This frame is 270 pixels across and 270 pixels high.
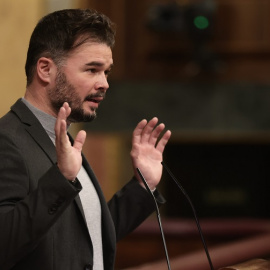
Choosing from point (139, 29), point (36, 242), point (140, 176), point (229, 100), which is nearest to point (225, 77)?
point (229, 100)

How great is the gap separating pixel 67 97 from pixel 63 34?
116 millimetres

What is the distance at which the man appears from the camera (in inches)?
48.6

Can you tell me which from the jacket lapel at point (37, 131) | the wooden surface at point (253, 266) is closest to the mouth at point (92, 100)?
the jacket lapel at point (37, 131)

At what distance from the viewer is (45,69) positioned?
142cm

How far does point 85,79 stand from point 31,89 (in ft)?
0.35

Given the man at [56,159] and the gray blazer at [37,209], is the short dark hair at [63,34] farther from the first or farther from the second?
the gray blazer at [37,209]

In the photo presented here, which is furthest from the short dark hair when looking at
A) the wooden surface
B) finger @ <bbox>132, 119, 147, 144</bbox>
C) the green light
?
the green light

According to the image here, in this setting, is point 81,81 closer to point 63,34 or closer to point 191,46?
point 63,34

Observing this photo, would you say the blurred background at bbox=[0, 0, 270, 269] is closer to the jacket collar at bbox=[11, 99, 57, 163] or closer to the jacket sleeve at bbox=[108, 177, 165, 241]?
the jacket sleeve at bbox=[108, 177, 165, 241]

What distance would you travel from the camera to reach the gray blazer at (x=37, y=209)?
1.23m

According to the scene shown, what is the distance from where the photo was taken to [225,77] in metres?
5.23

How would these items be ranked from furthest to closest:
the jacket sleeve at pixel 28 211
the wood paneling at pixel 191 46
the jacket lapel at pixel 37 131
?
the wood paneling at pixel 191 46 → the jacket lapel at pixel 37 131 → the jacket sleeve at pixel 28 211

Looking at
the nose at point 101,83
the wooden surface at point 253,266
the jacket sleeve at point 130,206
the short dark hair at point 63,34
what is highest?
the short dark hair at point 63,34

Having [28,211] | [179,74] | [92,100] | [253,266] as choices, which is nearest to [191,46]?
[179,74]
